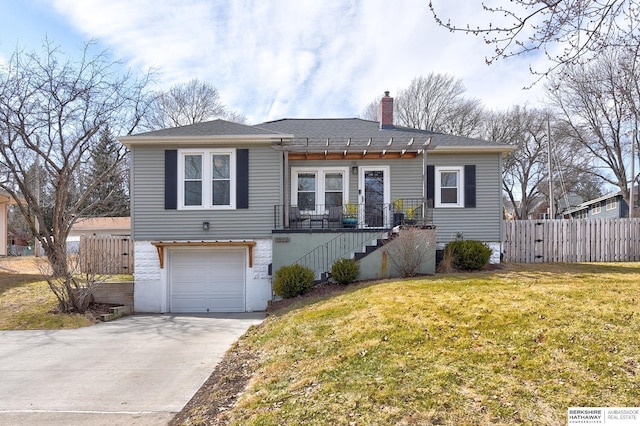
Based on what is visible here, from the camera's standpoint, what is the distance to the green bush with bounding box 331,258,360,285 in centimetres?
1077

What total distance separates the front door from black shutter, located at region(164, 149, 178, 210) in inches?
220

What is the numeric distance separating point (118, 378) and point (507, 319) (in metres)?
5.29

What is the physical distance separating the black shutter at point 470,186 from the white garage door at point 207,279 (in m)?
7.11

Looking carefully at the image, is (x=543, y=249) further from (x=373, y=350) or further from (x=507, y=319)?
(x=373, y=350)

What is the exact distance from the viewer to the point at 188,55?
1237 cm

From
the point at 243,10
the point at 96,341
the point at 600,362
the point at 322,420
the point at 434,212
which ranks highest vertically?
the point at 243,10

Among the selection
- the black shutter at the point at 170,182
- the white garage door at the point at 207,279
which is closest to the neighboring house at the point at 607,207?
the white garage door at the point at 207,279

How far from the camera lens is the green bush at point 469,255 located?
445 inches

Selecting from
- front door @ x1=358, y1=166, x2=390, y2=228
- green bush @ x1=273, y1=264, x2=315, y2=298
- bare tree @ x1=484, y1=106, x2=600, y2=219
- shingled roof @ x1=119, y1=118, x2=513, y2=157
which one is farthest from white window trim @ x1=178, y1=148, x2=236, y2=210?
bare tree @ x1=484, y1=106, x2=600, y2=219

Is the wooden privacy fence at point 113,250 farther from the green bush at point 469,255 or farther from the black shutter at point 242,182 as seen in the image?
the green bush at point 469,255

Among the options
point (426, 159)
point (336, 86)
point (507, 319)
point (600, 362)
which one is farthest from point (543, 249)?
point (600, 362)

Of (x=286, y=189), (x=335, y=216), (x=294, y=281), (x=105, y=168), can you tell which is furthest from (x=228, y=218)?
(x=105, y=168)

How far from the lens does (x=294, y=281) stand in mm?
10750

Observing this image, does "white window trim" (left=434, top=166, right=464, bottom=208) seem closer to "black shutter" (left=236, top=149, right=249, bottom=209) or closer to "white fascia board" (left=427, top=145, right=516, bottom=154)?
"white fascia board" (left=427, top=145, right=516, bottom=154)
